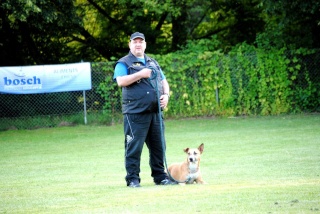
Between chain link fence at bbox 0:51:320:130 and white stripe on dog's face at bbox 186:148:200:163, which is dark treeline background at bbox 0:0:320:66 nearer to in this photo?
chain link fence at bbox 0:51:320:130

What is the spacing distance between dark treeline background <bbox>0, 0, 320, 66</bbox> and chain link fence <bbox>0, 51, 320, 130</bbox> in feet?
5.50

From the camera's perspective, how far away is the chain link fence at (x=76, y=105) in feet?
73.5

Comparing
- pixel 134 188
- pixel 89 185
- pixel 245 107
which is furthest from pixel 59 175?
pixel 245 107

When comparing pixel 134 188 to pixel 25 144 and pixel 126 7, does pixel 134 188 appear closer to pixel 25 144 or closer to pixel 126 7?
pixel 25 144

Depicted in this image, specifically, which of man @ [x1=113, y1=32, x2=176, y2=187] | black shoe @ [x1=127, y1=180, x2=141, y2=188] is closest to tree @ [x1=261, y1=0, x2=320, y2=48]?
man @ [x1=113, y1=32, x2=176, y2=187]

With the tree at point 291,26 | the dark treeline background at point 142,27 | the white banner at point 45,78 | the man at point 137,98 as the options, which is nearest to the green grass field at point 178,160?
the man at point 137,98

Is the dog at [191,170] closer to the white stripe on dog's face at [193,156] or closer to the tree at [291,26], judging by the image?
the white stripe on dog's face at [193,156]

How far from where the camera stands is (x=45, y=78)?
71.9 feet

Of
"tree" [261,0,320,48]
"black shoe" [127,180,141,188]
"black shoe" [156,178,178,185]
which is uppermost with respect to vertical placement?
"tree" [261,0,320,48]

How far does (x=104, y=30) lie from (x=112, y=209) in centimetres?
2028

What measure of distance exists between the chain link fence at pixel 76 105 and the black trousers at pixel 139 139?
40.9ft

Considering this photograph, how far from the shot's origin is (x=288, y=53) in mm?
23219

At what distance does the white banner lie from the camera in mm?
21656

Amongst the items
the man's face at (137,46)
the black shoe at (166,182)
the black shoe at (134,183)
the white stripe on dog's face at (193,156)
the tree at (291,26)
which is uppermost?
the tree at (291,26)
